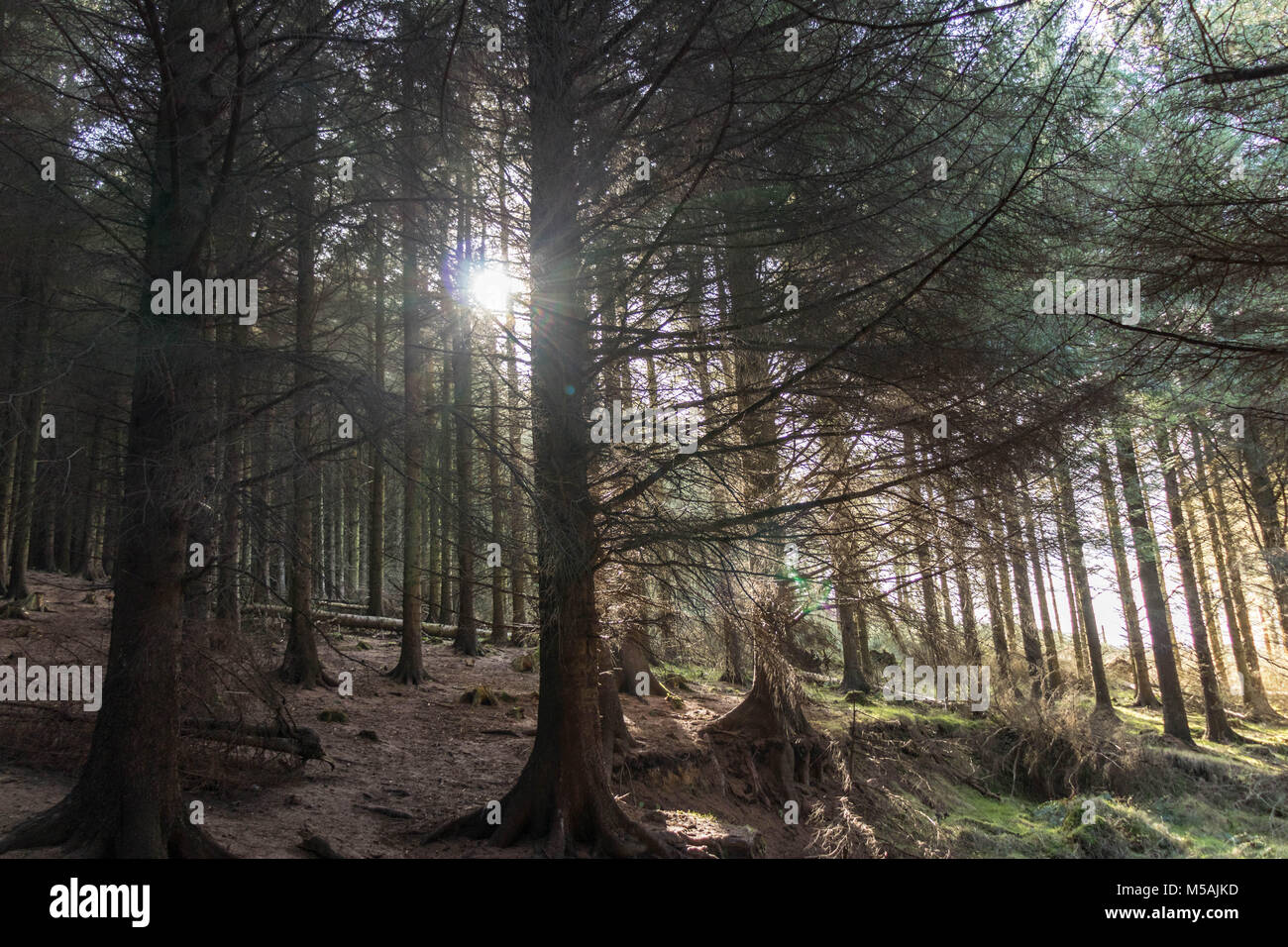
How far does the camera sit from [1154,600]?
55.6ft

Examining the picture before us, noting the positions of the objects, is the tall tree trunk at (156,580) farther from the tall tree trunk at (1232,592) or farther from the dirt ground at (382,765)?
the tall tree trunk at (1232,592)

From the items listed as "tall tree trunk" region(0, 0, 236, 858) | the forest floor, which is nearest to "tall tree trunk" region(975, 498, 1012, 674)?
the forest floor

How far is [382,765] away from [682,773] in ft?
12.7

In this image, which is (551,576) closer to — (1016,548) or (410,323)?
(410,323)

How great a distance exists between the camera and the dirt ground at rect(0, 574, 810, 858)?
6156 mm

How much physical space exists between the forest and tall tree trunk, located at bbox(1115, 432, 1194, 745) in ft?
27.0

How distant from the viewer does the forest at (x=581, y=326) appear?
480 cm

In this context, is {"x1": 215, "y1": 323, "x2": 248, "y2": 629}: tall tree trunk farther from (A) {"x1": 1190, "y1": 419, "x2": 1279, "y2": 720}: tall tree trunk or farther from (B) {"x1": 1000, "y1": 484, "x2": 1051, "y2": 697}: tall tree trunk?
(A) {"x1": 1190, "y1": 419, "x2": 1279, "y2": 720}: tall tree trunk

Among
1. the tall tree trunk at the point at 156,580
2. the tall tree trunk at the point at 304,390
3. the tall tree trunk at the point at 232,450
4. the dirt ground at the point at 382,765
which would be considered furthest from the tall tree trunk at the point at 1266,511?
the tall tree trunk at the point at 156,580

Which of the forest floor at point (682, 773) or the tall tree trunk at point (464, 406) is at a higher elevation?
the tall tree trunk at point (464, 406)

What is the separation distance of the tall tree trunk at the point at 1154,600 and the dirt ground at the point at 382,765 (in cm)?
990

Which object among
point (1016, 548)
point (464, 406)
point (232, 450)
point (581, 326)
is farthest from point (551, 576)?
point (1016, 548)

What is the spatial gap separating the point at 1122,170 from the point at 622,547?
6196 millimetres
